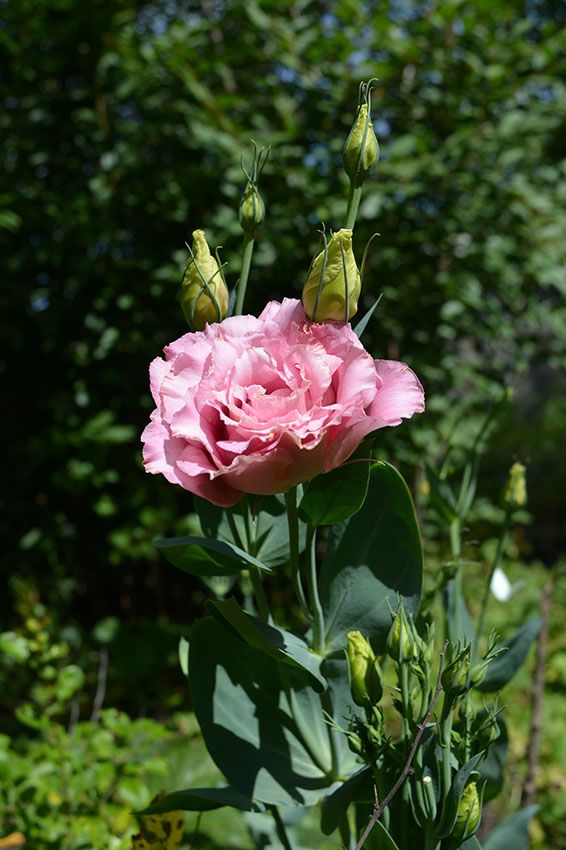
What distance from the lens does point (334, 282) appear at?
1.79ft

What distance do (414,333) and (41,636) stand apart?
1.38 m

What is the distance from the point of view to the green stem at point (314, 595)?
597mm

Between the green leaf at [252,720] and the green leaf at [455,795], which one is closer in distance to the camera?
the green leaf at [455,795]

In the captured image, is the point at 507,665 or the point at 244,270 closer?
the point at 244,270

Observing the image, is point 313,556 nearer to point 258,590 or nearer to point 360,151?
point 258,590

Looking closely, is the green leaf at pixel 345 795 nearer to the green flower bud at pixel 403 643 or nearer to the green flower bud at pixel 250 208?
the green flower bud at pixel 403 643

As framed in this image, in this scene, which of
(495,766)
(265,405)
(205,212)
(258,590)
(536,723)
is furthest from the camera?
(205,212)

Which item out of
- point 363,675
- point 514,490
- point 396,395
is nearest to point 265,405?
point 396,395

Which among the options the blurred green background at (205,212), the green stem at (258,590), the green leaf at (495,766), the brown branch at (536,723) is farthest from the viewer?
the blurred green background at (205,212)

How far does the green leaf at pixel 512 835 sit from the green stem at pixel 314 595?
356 millimetres

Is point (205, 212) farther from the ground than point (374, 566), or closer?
closer

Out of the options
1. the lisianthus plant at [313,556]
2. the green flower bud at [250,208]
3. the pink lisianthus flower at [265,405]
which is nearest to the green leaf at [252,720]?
the lisianthus plant at [313,556]

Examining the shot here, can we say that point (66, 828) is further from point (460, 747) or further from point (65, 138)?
point (65, 138)

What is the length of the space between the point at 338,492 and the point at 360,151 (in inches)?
9.5
